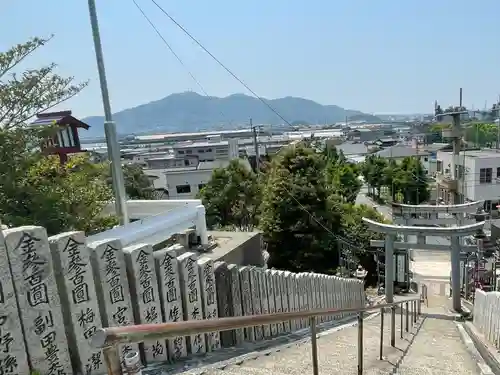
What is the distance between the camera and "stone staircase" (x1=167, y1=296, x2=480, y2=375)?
4.44m

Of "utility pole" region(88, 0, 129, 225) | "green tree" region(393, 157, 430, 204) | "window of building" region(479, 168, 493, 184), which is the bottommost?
"green tree" region(393, 157, 430, 204)

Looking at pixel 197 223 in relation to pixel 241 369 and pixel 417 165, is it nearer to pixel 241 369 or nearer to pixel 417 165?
pixel 241 369

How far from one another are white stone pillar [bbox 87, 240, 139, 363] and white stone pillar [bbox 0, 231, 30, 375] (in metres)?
0.73

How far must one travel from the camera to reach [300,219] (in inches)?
784

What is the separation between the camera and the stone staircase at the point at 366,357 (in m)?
4.44

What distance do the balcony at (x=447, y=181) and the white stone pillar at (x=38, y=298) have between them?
34.3 metres

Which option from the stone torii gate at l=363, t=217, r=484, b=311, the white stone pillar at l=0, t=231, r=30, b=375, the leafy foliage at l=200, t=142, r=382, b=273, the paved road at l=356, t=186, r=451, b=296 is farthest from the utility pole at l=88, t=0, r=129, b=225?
the paved road at l=356, t=186, r=451, b=296

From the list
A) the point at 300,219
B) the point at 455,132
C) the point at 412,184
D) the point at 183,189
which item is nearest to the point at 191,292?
the point at 300,219

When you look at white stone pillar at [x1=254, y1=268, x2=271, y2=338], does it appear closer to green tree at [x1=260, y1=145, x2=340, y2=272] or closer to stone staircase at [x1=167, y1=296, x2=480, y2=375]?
stone staircase at [x1=167, y1=296, x2=480, y2=375]

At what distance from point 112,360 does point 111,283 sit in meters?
1.97

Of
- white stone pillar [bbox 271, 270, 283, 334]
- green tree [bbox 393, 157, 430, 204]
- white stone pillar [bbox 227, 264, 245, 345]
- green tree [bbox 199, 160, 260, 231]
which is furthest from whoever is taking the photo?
green tree [bbox 393, 157, 430, 204]

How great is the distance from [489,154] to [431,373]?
30.1 metres

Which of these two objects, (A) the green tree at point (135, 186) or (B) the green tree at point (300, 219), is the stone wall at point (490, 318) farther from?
(A) the green tree at point (135, 186)

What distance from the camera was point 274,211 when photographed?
20172 millimetres
